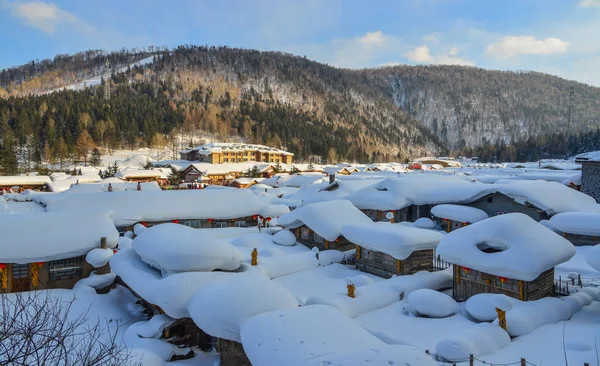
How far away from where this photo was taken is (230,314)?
10953mm

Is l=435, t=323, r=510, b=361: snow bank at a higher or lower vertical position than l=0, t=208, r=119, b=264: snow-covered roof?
lower

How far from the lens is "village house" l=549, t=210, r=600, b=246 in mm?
22891

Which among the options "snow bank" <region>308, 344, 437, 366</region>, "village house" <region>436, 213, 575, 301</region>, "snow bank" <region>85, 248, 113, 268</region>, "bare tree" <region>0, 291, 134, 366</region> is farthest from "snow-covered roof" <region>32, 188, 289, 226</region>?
"snow bank" <region>308, 344, 437, 366</region>

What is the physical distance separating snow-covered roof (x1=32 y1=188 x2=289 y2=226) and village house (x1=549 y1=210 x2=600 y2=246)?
19983 mm

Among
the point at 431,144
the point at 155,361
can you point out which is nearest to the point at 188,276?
the point at 155,361

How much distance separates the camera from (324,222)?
23.9 metres

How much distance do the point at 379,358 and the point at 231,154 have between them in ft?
291

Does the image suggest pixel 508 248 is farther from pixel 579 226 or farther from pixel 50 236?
pixel 50 236

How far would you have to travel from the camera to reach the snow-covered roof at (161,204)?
2694 centimetres

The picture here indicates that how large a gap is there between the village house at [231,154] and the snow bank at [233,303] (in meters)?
79.6

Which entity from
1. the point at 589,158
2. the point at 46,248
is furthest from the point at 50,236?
the point at 589,158

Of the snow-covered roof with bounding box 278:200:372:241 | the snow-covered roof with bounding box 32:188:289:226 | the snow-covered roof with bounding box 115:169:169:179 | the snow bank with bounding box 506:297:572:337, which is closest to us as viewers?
the snow bank with bounding box 506:297:572:337

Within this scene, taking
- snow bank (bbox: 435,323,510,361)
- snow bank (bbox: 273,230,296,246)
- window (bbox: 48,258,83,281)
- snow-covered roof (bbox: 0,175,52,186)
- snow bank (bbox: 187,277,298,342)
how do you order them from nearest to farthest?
snow bank (bbox: 187,277,298,342)
snow bank (bbox: 435,323,510,361)
window (bbox: 48,258,83,281)
snow bank (bbox: 273,230,296,246)
snow-covered roof (bbox: 0,175,52,186)

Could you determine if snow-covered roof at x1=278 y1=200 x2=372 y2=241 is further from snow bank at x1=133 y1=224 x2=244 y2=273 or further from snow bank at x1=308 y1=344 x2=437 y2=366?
snow bank at x1=308 y1=344 x2=437 y2=366
